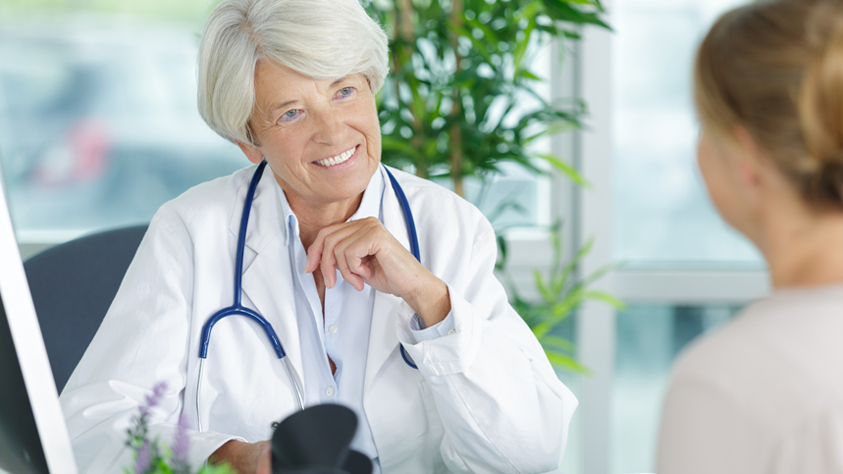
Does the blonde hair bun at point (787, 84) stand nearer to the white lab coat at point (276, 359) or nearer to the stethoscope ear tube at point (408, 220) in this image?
the white lab coat at point (276, 359)

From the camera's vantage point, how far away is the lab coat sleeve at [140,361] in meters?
1.01

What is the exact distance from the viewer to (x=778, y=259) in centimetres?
62

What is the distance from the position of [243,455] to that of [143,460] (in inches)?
14.0

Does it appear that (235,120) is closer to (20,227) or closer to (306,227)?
(306,227)

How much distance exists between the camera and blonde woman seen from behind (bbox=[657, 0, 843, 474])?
534mm

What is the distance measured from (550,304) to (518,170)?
2.01 feet

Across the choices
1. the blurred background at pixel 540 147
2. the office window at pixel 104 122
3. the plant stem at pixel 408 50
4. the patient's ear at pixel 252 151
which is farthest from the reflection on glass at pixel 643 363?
the patient's ear at pixel 252 151

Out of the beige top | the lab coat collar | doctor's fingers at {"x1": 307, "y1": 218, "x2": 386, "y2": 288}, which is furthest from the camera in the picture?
the lab coat collar

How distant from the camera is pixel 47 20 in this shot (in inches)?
95.4

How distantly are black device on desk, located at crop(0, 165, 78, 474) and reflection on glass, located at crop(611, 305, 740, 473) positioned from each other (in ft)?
7.46

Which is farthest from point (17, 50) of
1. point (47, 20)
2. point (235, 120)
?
point (235, 120)

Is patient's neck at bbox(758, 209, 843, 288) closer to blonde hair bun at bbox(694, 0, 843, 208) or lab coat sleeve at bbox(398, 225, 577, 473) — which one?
blonde hair bun at bbox(694, 0, 843, 208)

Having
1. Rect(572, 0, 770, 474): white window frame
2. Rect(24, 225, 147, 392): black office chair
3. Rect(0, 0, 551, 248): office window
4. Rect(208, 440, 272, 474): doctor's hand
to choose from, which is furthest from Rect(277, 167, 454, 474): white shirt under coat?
Rect(572, 0, 770, 474): white window frame

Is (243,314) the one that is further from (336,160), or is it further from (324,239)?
(336,160)
